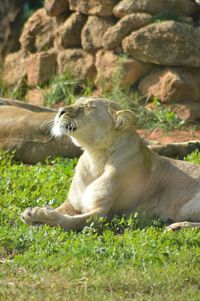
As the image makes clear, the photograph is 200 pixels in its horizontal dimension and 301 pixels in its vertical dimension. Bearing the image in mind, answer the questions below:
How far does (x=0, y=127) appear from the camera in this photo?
32.7 feet

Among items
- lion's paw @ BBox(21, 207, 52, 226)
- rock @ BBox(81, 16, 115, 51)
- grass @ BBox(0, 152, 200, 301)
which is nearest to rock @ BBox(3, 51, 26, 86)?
rock @ BBox(81, 16, 115, 51)

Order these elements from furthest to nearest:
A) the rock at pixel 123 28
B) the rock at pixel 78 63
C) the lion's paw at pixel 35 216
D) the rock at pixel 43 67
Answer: the rock at pixel 43 67
the rock at pixel 78 63
the rock at pixel 123 28
the lion's paw at pixel 35 216

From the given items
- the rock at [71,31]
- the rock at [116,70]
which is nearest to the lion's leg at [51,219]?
the rock at [116,70]

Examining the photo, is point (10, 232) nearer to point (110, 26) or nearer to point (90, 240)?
point (90, 240)

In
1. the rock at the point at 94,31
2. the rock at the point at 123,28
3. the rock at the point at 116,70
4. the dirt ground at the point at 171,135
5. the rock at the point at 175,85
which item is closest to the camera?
the dirt ground at the point at 171,135

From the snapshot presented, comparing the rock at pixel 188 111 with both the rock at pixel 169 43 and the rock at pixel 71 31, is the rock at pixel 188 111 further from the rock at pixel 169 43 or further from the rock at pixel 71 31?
the rock at pixel 71 31

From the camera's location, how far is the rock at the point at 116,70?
1127 cm

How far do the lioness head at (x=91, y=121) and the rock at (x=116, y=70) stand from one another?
4288mm

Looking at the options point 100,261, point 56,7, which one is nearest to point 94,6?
point 56,7

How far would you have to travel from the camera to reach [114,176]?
22.9 ft

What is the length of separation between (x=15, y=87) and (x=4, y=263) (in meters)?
6.87

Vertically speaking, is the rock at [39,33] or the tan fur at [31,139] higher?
the rock at [39,33]

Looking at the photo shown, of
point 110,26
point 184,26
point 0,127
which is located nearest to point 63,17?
point 110,26

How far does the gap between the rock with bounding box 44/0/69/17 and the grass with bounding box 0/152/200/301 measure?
17.5 feet
